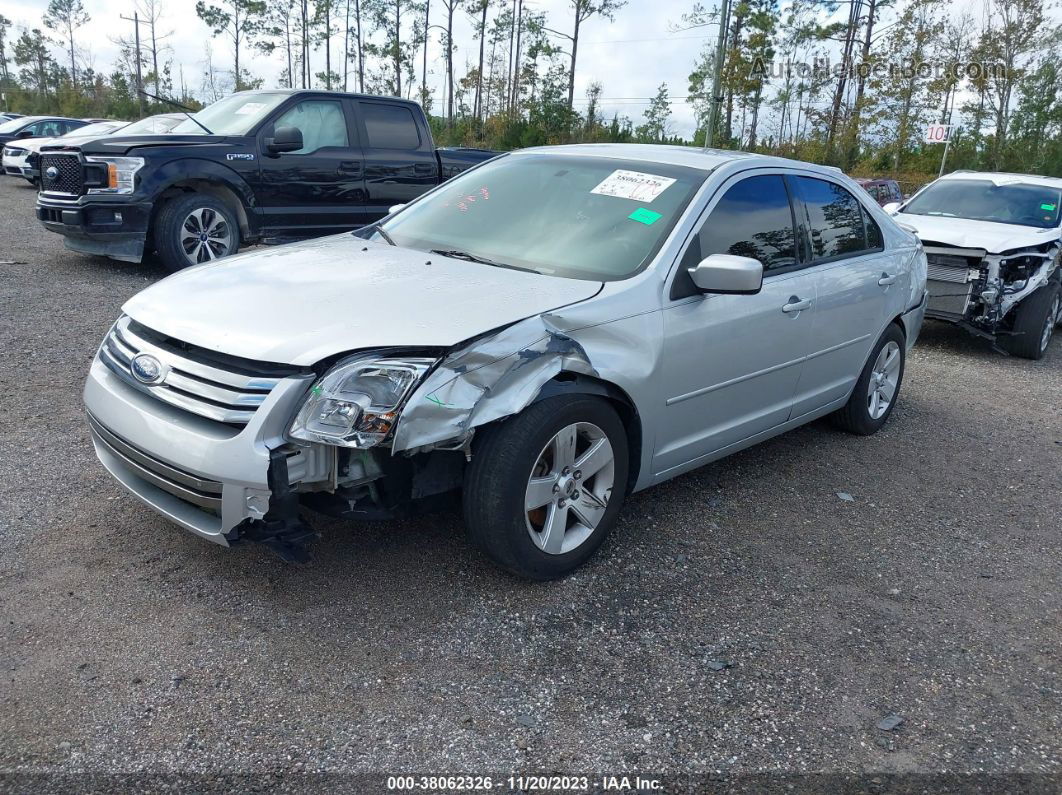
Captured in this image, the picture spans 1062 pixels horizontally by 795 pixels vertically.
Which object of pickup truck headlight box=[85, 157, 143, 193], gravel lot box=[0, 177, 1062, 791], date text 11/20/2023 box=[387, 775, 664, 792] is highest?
pickup truck headlight box=[85, 157, 143, 193]

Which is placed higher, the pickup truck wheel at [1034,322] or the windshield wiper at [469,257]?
the windshield wiper at [469,257]

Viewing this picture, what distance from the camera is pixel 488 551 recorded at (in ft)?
9.86

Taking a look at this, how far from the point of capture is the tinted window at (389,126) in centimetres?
905

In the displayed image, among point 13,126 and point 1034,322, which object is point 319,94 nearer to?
point 1034,322

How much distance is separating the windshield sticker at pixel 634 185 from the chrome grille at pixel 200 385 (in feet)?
6.22

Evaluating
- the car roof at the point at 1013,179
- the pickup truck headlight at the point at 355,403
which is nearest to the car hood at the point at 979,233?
the car roof at the point at 1013,179

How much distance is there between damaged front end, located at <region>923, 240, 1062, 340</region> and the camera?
7699 mm

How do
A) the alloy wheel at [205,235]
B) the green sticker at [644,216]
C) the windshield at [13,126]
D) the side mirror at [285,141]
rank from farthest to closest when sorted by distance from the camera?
1. the windshield at [13,126]
2. the alloy wheel at [205,235]
3. the side mirror at [285,141]
4. the green sticker at [644,216]

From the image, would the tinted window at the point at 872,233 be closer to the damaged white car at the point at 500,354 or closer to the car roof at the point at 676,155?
the damaged white car at the point at 500,354

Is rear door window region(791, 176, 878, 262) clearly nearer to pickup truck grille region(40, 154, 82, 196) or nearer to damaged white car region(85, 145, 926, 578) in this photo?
damaged white car region(85, 145, 926, 578)

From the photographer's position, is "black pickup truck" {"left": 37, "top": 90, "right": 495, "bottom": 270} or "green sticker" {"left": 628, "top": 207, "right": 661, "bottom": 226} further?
"black pickup truck" {"left": 37, "top": 90, "right": 495, "bottom": 270}

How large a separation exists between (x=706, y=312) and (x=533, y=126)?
32714 mm

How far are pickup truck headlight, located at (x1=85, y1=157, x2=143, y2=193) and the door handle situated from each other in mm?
6393

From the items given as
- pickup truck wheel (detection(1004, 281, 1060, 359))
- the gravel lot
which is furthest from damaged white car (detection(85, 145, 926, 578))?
pickup truck wheel (detection(1004, 281, 1060, 359))
